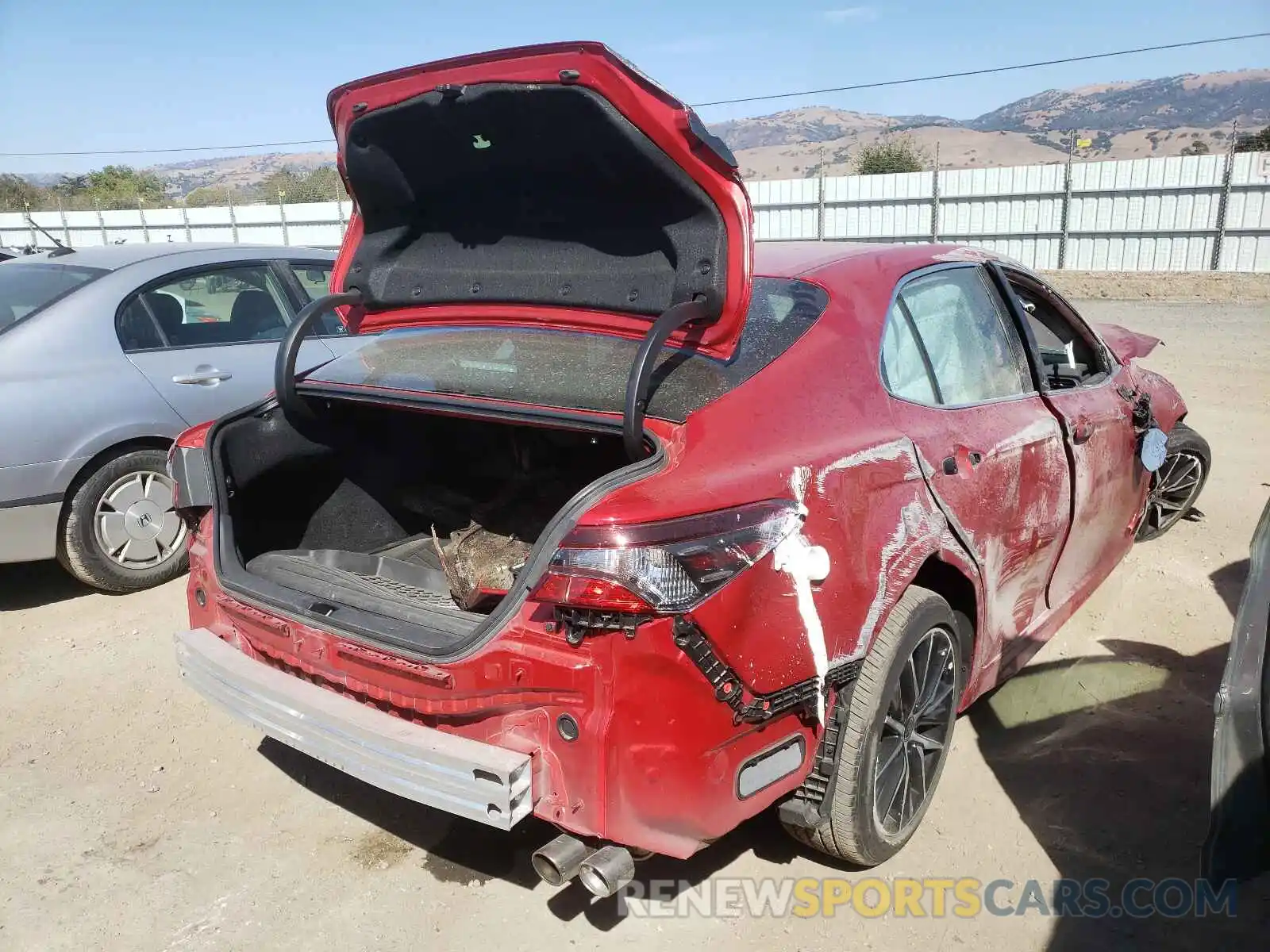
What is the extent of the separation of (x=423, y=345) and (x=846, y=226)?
70.0ft

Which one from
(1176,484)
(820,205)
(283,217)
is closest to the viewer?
(1176,484)

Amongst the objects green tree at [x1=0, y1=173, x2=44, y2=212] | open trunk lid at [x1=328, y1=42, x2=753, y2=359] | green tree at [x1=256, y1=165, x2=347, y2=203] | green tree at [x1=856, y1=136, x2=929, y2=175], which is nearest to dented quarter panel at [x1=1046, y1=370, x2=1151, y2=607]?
open trunk lid at [x1=328, y1=42, x2=753, y2=359]

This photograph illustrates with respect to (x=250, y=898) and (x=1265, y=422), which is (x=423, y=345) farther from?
(x=1265, y=422)

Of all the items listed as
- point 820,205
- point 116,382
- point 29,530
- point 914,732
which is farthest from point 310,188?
point 914,732

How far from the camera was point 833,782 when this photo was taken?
240 centimetres

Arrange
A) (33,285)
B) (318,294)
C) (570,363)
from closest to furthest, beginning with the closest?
(570,363) → (33,285) → (318,294)

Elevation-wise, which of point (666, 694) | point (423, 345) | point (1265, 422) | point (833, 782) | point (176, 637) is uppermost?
point (423, 345)

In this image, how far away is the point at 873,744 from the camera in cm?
242

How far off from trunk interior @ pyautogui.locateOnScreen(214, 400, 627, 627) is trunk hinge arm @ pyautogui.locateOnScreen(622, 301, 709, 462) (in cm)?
54

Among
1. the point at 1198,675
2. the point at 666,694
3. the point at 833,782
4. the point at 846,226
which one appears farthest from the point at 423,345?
the point at 846,226

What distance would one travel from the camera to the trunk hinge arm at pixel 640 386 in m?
2.22

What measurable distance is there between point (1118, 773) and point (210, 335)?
4.81 metres

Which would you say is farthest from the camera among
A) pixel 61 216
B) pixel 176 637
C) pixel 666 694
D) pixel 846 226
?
pixel 61 216

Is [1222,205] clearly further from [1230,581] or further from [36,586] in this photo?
[36,586]
